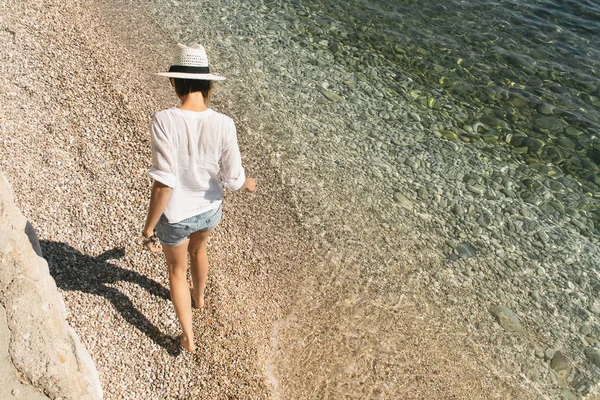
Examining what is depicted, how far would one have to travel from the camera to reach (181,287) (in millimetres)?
4266

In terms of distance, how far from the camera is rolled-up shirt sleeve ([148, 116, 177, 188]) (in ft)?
11.2

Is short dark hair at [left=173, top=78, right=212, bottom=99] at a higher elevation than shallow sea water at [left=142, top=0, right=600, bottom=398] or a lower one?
higher

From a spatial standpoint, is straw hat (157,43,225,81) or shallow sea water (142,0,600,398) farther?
shallow sea water (142,0,600,398)

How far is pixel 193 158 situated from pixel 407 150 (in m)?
5.34

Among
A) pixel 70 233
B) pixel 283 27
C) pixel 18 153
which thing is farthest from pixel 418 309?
pixel 283 27

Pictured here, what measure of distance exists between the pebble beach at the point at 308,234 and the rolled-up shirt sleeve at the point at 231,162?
168 cm

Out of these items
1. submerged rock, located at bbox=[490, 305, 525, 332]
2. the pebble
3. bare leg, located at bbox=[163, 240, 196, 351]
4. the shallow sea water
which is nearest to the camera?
bare leg, located at bbox=[163, 240, 196, 351]

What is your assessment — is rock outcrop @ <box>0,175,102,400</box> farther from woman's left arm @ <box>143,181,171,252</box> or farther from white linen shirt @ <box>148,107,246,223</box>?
white linen shirt @ <box>148,107,246,223</box>

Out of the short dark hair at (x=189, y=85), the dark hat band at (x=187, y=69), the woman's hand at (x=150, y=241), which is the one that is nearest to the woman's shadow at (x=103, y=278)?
the woman's hand at (x=150, y=241)

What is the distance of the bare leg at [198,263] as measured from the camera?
168 inches

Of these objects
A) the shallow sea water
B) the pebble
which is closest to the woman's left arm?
the shallow sea water

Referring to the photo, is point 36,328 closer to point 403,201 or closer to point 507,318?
point 507,318

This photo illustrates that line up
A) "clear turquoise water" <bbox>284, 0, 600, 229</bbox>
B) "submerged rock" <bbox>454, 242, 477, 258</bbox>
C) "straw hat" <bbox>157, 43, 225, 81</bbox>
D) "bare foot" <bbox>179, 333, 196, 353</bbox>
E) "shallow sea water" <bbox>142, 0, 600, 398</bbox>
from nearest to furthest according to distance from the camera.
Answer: "straw hat" <bbox>157, 43, 225, 81</bbox>
"bare foot" <bbox>179, 333, 196, 353</bbox>
"shallow sea water" <bbox>142, 0, 600, 398</bbox>
"submerged rock" <bbox>454, 242, 477, 258</bbox>
"clear turquoise water" <bbox>284, 0, 600, 229</bbox>

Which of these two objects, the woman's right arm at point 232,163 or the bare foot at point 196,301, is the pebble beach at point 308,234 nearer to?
the bare foot at point 196,301
